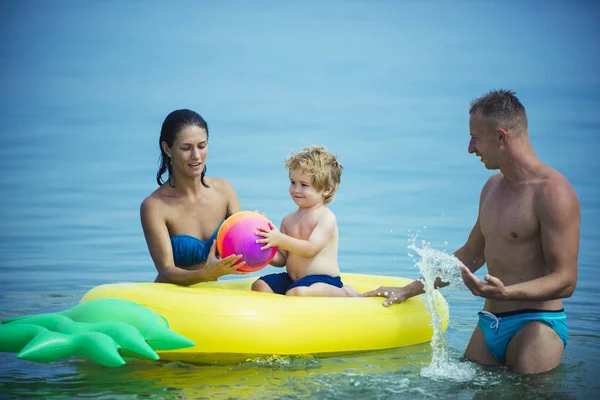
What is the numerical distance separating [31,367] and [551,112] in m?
13.6

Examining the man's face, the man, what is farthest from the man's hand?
the man's face

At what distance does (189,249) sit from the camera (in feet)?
16.4

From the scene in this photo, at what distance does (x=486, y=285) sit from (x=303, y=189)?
4.68ft

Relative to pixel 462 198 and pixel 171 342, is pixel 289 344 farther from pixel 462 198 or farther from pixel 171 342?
pixel 462 198

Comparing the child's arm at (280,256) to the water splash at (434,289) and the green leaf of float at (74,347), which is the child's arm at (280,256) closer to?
the water splash at (434,289)

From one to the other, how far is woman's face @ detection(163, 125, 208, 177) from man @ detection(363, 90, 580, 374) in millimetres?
1558

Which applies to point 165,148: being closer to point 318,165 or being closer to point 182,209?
point 182,209

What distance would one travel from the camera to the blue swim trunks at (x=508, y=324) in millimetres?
3951

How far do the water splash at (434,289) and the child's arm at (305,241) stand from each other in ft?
2.08

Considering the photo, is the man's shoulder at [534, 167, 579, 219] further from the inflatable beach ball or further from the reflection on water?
the inflatable beach ball

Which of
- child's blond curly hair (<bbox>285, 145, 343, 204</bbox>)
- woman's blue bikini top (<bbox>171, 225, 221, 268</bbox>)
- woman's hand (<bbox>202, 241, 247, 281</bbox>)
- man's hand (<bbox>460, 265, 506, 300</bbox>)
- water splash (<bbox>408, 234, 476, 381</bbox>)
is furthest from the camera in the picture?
woman's blue bikini top (<bbox>171, 225, 221, 268</bbox>)

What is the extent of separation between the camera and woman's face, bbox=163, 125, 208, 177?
4941mm

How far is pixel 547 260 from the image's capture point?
3898 millimetres

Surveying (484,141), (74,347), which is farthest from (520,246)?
(74,347)
